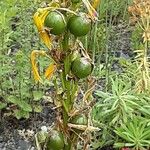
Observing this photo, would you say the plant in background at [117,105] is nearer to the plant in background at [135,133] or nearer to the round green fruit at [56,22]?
the plant in background at [135,133]

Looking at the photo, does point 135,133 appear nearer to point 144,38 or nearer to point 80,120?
point 144,38

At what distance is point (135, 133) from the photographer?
119 inches

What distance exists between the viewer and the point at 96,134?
3369mm

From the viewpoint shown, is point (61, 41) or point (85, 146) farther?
point (85, 146)

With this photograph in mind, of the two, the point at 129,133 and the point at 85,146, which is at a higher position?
the point at 85,146

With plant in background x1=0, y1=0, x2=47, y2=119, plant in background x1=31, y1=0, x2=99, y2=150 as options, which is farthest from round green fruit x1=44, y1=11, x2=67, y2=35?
plant in background x1=0, y1=0, x2=47, y2=119

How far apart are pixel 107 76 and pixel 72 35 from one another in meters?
2.10

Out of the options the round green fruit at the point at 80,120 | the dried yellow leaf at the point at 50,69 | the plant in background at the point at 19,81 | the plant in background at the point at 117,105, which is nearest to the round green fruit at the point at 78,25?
the dried yellow leaf at the point at 50,69

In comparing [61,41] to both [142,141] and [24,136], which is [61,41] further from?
[24,136]

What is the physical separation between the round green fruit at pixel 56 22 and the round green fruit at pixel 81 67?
0.36 ft

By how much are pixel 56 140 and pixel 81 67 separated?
0.23 m

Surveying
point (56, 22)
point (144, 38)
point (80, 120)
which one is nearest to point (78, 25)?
point (56, 22)

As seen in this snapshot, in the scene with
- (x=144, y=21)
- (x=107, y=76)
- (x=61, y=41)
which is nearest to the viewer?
(x=61, y=41)

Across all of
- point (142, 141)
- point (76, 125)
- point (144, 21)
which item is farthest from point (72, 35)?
point (144, 21)
